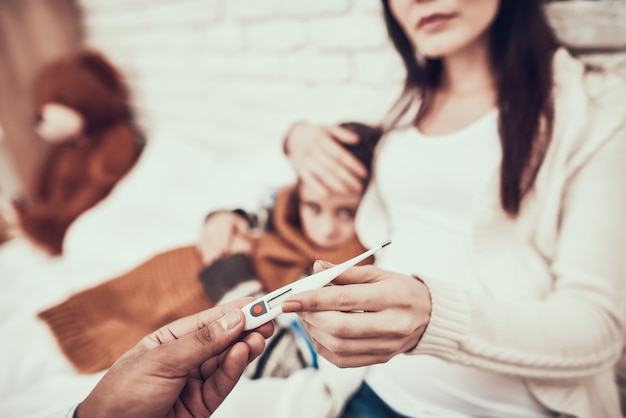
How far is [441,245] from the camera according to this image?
1.91 feet

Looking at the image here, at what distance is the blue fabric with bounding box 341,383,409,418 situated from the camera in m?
0.55

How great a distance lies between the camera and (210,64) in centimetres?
118

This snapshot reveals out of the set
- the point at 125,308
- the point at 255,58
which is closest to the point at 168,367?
the point at 125,308

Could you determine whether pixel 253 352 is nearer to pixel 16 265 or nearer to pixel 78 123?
pixel 16 265

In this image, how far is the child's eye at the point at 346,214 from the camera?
73 cm

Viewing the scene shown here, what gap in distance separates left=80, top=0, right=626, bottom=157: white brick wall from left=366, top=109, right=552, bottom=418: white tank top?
20 centimetres

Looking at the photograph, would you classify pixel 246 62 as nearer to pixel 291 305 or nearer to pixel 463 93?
pixel 463 93

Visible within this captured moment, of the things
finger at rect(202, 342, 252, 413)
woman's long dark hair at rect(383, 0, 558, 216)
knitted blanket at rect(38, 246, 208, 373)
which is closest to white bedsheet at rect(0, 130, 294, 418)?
knitted blanket at rect(38, 246, 208, 373)

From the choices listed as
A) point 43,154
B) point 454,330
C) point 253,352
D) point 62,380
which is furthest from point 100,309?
point 43,154

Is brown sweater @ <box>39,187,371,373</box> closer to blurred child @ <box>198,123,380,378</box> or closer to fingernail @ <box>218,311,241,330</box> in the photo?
blurred child @ <box>198,123,380,378</box>

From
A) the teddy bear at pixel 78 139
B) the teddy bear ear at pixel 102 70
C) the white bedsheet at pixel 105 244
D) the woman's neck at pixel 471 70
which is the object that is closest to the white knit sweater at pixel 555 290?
the woman's neck at pixel 471 70

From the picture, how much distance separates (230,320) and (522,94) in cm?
49

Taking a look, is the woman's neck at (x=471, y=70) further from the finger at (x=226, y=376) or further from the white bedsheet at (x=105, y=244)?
Result: the finger at (x=226, y=376)

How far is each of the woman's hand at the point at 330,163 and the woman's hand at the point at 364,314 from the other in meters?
0.32
